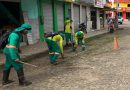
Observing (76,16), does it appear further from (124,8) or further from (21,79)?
(124,8)

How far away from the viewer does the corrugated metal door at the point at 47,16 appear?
2151cm

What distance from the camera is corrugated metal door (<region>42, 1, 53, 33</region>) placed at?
21.5m

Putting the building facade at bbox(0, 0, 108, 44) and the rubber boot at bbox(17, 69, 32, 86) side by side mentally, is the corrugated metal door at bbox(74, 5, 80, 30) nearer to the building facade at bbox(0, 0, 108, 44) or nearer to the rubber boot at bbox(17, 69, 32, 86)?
the building facade at bbox(0, 0, 108, 44)

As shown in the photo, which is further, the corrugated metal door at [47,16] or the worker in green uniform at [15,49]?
the corrugated metal door at [47,16]

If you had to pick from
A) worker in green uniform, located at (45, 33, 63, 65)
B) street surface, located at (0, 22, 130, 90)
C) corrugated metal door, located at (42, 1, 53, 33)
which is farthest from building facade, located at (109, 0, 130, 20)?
worker in green uniform, located at (45, 33, 63, 65)

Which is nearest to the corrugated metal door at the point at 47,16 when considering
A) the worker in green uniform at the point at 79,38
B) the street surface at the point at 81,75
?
the worker in green uniform at the point at 79,38

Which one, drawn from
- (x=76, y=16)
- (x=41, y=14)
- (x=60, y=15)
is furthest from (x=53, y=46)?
(x=76, y=16)

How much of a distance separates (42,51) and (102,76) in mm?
6690

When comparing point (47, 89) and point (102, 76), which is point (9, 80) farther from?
point (102, 76)

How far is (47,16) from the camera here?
21875mm

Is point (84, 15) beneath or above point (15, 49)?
above

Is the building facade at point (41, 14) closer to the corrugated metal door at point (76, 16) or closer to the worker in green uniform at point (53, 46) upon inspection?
the corrugated metal door at point (76, 16)

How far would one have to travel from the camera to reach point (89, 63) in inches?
471

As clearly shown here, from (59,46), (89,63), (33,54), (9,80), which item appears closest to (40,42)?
(33,54)
